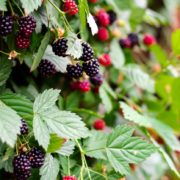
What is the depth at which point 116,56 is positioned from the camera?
2.07 metres

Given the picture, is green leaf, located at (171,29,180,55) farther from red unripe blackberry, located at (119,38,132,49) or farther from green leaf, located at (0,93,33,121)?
green leaf, located at (0,93,33,121)

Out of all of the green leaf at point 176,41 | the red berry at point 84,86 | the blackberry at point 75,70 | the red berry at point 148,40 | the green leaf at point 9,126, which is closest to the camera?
the green leaf at point 9,126

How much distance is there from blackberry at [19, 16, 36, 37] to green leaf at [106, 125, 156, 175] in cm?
45

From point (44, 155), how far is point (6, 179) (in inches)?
13.6

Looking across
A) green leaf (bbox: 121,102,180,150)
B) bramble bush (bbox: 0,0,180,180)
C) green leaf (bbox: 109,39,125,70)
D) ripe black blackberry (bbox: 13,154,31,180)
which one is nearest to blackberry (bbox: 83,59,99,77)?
bramble bush (bbox: 0,0,180,180)

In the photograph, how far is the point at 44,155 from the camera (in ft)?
4.30

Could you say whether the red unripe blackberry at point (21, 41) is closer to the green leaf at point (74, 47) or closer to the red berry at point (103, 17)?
the green leaf at point (74, 47)

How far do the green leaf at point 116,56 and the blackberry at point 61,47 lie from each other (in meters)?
0.75

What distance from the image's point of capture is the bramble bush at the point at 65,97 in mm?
1227

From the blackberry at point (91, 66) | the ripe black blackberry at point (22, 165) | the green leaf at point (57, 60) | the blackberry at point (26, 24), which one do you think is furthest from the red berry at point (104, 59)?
the ripe black blackberry at point (22, 165)

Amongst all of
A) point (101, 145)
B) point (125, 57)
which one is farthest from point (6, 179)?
point (125, 57)

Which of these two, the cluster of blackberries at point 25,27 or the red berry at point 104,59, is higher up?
the cluster of blackberries at point 25,27

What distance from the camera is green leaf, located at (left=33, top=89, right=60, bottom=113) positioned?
4.07ft

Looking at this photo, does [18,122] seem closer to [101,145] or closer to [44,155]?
[44,155]
